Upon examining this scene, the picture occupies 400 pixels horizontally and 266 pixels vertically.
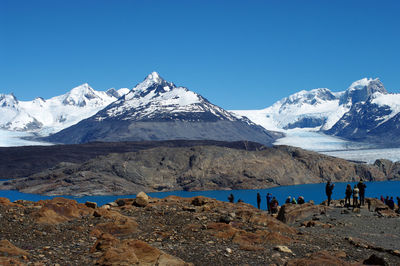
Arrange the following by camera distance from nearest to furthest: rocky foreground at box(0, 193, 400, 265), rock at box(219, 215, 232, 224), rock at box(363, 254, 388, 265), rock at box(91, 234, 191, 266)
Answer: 1. rock at box(91, 234, 191, 266)
2. rocky foreground at box(0, 193, 400, 265)
3. rock at box(363, 254, 388, 265)
4. rock at box(219, 215, 232, 224)

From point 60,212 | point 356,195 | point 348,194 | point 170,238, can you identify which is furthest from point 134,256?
point 356,195

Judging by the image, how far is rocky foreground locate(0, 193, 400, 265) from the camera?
698 inches

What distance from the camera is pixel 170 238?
20984 mm

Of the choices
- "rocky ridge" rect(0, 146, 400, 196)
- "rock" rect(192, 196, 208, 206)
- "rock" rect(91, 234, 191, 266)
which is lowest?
"rocky ridge" rect(0, 146, 400, 196)

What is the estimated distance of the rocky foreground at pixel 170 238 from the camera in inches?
698

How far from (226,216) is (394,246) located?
24.6 ft

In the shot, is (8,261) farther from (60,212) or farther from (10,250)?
(60,212)

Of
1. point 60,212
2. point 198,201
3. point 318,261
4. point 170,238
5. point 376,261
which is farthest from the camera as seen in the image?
point 198,201

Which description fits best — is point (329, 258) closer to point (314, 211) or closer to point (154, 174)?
point (314, 211)

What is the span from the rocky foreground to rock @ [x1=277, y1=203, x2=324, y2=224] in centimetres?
520

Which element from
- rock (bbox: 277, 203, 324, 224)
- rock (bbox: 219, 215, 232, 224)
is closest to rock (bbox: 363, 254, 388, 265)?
rock (bbox: 219, 215, 232, 224)

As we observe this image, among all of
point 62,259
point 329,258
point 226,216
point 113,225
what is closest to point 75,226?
point 113,225

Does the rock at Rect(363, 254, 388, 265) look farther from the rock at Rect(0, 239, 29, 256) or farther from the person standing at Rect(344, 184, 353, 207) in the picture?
the person standing at Rect(344, 184, 353, 207)

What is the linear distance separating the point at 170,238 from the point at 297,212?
51.8 ft
